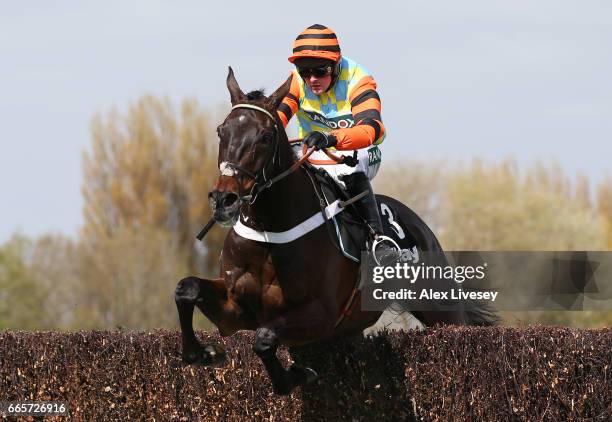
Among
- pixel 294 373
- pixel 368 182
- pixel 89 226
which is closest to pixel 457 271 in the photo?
pixel 368 182

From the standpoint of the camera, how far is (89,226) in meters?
49.0

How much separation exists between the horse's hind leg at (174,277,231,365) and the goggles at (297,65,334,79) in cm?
174

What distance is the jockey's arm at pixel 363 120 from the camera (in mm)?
7953

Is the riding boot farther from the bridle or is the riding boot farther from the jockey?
the bridle

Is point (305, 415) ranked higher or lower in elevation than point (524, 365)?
lower

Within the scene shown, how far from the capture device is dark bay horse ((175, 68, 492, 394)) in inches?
300

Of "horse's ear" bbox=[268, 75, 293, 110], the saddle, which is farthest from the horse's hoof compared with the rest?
"horse's ear" bbox=[268, 75, 293, 110]

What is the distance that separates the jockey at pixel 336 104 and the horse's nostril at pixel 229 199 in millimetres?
1341

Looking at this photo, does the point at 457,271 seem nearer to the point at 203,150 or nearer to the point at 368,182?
the point at 368,182

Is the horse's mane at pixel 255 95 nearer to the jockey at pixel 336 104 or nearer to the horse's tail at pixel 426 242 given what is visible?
the jockey at pixel 336 104

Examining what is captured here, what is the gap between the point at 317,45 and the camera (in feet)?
27.4

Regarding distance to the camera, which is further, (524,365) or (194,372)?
(194,372)

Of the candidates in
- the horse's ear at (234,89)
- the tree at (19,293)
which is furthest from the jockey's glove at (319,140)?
the tree at (19,293)

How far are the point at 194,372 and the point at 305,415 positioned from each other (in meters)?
1.02
